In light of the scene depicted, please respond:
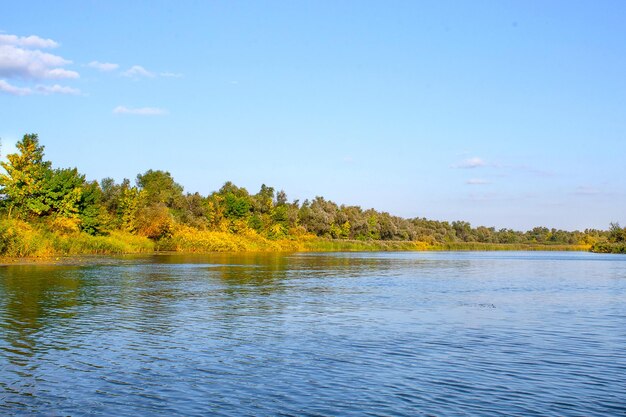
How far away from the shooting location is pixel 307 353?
19.3 meters

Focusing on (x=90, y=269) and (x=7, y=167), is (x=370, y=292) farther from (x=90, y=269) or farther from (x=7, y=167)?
(x=7, y=167)

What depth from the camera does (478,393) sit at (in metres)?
14.7

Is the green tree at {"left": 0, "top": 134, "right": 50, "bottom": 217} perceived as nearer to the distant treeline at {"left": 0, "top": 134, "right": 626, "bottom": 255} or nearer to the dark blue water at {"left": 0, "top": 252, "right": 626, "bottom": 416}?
the distant treeline at {"left": 0, "top": 134, "right": 626, "bottom": 255}

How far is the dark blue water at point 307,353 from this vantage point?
13789 mm

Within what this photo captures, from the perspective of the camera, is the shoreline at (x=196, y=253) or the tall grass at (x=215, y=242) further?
the tall grass at (x=215, y=242)

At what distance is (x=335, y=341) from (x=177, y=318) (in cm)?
861

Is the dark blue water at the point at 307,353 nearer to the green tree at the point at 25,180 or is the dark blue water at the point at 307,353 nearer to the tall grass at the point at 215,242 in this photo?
the green tree at the point at 25,180

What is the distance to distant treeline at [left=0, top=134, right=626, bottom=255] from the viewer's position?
76.8 meters

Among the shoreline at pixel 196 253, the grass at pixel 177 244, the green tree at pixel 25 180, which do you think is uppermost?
the green tree at pixel 25 180

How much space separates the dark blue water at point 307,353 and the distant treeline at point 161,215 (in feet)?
140

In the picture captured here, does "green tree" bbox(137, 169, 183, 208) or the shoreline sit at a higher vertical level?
"green tree" bbox(137, 169, 183, 208)

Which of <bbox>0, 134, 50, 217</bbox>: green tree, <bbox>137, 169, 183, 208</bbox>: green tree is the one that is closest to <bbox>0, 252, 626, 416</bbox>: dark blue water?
<bbox>0, 134, 50, 217</bbox>: green tree

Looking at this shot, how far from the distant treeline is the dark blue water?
140ft

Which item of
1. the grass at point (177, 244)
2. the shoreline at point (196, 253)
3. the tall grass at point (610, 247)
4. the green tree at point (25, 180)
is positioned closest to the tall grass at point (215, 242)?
the grass at point (177, 244)
